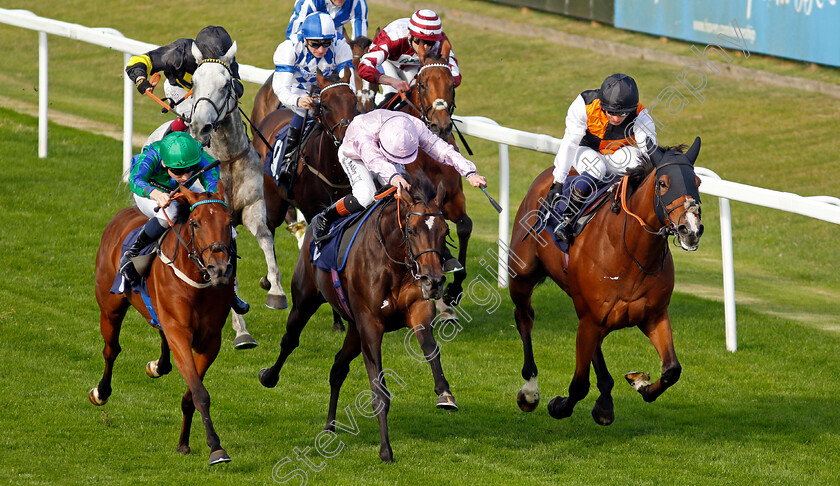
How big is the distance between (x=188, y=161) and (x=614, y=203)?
2.68 m

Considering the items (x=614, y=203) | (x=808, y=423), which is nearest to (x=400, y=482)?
(x=614, y=203)

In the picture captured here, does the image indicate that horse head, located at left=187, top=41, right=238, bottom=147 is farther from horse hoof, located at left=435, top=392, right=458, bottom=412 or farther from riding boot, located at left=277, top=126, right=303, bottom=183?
horse hoof, located at left=435, top=392, right=458, bottom=412

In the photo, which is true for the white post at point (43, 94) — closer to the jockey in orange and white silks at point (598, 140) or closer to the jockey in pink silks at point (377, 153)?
the jockey in pink silks at point (377, 153)

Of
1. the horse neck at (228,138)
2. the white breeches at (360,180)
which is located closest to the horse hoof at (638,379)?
the white breeches at (360,180)

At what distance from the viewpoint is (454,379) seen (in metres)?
8.85

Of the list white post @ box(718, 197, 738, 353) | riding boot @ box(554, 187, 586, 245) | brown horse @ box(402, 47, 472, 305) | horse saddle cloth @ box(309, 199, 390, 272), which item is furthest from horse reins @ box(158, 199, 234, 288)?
white post @ box(718, 197, 738, 353)

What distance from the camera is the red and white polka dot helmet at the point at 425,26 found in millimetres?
9594

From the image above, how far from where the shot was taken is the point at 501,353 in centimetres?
958

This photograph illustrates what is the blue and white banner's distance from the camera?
17.8m

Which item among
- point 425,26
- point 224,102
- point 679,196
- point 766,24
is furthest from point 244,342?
point 766,24

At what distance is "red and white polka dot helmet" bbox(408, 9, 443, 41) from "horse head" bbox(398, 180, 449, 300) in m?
3.17

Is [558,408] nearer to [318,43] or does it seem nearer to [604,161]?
[604,161]

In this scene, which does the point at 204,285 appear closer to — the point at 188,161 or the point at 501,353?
the point at 188,161

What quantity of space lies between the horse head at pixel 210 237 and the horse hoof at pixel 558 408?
235cm
